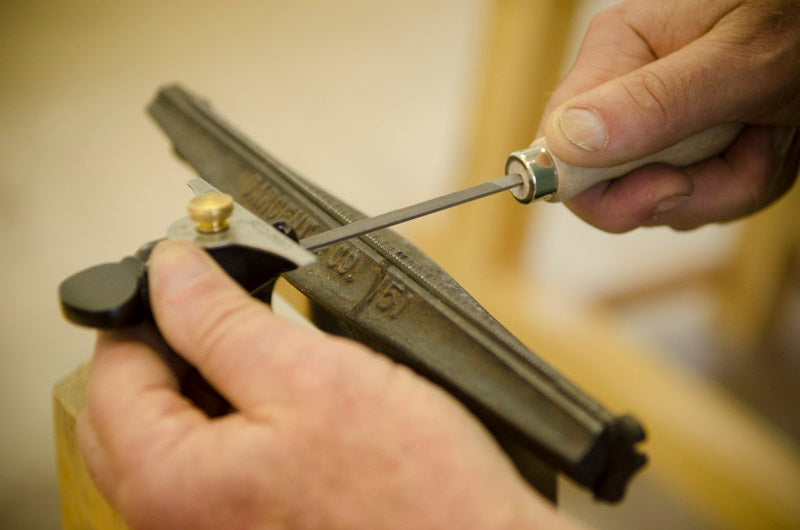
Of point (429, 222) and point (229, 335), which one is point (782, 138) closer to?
point (229, 335)

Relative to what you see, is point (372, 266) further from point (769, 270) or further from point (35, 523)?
point (769, 270)

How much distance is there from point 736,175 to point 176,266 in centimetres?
85

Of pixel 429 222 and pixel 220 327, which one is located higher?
pixel 220 327

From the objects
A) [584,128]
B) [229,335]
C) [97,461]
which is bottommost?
[97,461]

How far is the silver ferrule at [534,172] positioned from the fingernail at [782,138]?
47 centimetres

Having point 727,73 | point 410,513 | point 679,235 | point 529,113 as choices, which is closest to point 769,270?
point 679,235

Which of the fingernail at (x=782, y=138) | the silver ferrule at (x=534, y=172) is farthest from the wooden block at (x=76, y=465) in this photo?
the fingernail at (x=782, y=138)

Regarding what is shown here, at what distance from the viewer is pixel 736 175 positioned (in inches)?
39.4

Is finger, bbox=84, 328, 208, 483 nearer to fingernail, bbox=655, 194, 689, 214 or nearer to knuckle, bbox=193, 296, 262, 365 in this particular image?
knuckle, bbox=193, 296, 262, 365

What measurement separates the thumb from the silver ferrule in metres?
0.02

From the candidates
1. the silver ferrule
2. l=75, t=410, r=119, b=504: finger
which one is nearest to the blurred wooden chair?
the silver ferrule

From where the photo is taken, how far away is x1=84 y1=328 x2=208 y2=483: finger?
49cm

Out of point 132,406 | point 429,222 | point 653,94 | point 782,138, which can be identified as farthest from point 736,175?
point 429,222

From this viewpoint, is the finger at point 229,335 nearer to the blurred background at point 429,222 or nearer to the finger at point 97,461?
the finger at point 97,461
